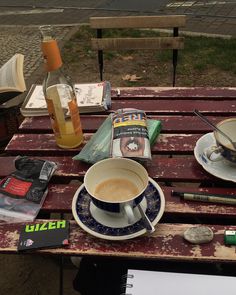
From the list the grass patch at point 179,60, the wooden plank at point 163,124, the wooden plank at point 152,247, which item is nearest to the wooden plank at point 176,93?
the wooden plank at point 163,124

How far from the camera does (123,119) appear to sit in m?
1.46


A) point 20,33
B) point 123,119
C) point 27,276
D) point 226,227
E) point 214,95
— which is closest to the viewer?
point 226,227

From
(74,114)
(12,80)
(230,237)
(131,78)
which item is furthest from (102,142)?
(131,78)

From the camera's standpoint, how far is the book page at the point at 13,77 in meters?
1.79

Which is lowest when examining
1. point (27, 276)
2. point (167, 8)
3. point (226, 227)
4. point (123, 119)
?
point (27, 276)

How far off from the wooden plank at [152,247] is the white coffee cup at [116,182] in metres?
0.08

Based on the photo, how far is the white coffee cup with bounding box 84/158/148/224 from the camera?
1.06 meters

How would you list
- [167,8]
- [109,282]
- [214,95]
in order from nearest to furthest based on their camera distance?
1. [109,282]
2. [214,95]
3. [167,8]

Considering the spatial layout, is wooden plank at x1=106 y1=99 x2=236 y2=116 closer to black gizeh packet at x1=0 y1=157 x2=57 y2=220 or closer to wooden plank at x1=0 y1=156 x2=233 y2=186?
wooden plank at x1=0 y1=156 x2=233 y2=186

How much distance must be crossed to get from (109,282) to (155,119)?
2.32 ft

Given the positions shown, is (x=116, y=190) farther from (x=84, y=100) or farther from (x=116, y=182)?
(x=84, y=100)

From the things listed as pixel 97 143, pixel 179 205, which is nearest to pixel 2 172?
pixel 97 143

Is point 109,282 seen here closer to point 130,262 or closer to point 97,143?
point 130,262

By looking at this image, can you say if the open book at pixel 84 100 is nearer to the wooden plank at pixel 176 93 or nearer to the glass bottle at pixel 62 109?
the wooden plank at pixel 176 93
